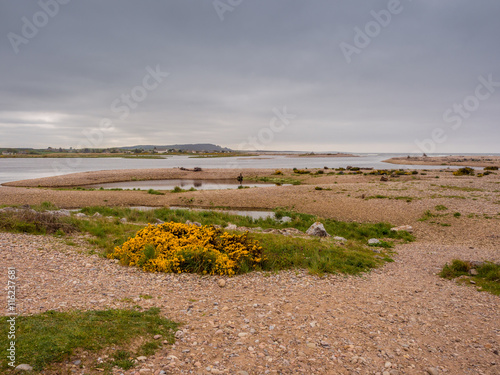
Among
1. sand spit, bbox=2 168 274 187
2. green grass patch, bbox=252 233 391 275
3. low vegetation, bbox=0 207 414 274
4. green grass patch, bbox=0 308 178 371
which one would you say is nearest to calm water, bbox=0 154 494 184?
sand spit, bbox=2 168 274 187

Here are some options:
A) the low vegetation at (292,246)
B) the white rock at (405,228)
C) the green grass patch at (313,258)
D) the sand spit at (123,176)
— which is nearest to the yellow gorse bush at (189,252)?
the low vegetation at (292,246)

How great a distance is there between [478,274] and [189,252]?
9.66 m

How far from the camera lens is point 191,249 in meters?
10.2

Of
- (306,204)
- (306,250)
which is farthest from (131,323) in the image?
(306,204)

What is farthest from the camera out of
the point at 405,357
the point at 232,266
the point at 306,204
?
the point at 306,204

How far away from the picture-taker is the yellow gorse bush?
31.2 feet

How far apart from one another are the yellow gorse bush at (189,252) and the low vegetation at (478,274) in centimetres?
658

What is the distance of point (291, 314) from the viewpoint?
6793 mm

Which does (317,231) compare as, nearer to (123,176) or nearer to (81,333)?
(81,333)

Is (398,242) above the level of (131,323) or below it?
below

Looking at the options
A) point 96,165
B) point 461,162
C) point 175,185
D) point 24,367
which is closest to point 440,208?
point 24,367

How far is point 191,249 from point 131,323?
4557mm

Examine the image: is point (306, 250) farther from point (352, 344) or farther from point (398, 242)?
point (398, 242)

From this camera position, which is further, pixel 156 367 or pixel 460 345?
pixel 460 345
